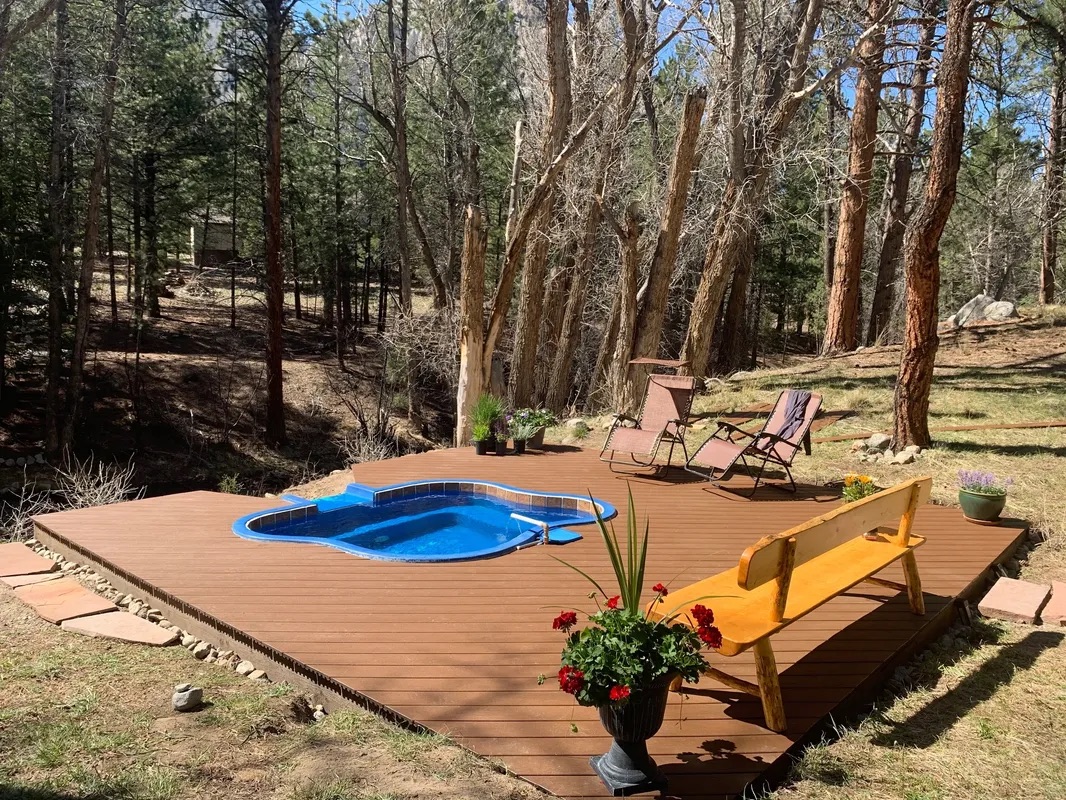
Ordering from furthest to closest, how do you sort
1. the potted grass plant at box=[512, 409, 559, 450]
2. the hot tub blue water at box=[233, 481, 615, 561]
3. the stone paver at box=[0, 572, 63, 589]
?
the potted grass plant at box=[512, 409, 559, 450] < the hot tub blue water at box=[233, 481, 615, 561] < the stone paver at box=[0, 572, 63, 589]

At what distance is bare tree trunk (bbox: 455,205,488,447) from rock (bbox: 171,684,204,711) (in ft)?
21.0

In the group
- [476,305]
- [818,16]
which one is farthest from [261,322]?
[818,16]

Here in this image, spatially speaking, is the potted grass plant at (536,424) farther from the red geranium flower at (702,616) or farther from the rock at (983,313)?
the rock at (983,313)

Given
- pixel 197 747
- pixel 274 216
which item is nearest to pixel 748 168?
pixel 274 216

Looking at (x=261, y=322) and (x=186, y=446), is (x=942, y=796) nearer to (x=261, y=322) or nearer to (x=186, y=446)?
(x=186, y=446)

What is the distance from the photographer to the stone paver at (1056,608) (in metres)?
3.94

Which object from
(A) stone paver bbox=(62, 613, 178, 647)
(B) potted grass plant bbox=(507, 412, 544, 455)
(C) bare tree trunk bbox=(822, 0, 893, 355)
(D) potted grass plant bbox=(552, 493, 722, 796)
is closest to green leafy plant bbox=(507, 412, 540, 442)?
(B) potted grass plant bbox=(507, 412, 544, 455)

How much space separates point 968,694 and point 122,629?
12.8ft

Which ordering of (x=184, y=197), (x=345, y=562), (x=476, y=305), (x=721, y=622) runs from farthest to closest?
(x=184, y=197)
(x=476, y=305)
(x=345, y=562)
(x=721, y=622)

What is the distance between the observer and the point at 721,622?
8.94 ft

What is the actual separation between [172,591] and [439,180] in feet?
52.3

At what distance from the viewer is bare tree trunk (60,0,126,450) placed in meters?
11.9

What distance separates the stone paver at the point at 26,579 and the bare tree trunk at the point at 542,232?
6767 mm

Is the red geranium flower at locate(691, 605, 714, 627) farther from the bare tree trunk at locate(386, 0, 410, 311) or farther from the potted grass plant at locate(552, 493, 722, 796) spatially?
the bare tree trunk at locate(386, 0, 410, 311)
